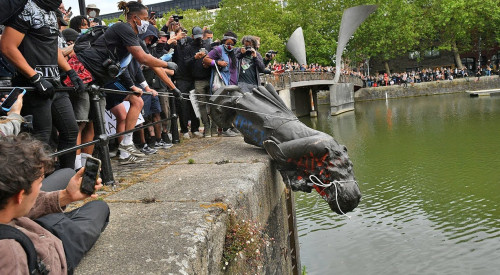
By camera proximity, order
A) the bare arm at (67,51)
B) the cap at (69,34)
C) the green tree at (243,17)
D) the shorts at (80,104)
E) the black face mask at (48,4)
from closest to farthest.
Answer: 1. the black face mask at (48,4)
2. the shorts at (80,104)
3. the bare arm at (67,51)
4. the cap at (69,34)
5. the green tree at (243,17)

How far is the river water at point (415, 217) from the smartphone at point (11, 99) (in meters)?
4.84

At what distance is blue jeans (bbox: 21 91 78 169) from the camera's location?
312cm

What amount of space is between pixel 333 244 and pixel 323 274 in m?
0.93

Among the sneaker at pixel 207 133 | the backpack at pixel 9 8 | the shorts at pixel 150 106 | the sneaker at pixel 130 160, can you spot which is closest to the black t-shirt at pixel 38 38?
the backpack at pixel 9 8

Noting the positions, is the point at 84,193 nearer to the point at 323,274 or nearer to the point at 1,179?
the point at 1,179

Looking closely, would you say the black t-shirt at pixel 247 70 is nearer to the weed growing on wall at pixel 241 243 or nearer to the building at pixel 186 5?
the weed growing on wall at pixel 241 243

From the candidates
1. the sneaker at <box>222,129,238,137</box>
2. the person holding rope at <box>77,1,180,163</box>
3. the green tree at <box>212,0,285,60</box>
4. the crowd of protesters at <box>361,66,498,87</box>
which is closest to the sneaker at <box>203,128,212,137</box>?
the sneaker at <box>222,129,238,137</box>

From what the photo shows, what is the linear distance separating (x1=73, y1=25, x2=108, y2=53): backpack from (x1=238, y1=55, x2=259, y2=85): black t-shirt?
2892 mm

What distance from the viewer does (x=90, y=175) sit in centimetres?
206

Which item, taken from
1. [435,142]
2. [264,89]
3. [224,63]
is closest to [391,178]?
[435,142]

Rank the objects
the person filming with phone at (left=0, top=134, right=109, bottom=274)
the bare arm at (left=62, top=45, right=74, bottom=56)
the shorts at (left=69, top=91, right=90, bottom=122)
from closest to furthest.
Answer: the person filming with phone at (left=0, top=134, right=109, bottom=274), the shorts at (left=69, top=91, right=90, bottom=122), the bare arm at (left=62, top=45, right=74, bottom=56)

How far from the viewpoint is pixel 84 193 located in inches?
82.9

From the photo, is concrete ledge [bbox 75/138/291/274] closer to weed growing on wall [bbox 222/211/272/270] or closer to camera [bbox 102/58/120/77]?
weed growing on wall [bbox 222/211/272/270]

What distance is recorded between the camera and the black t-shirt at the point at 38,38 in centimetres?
310
